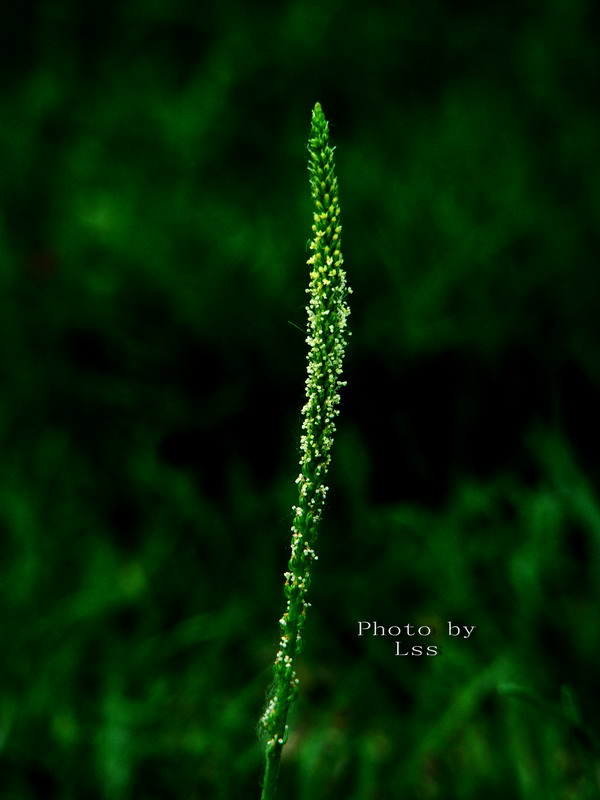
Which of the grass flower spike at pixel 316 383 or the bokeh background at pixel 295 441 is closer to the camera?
the grass flower spike at pixel 316 383

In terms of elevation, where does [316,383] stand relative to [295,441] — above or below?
below

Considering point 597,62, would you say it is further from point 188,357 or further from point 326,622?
point 326,622

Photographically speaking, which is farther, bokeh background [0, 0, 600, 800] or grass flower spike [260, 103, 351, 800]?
bokeh background [0, 0, 600, 800]

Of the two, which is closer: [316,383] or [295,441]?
[316,383]

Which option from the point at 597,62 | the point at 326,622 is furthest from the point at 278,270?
the point at 597,62
